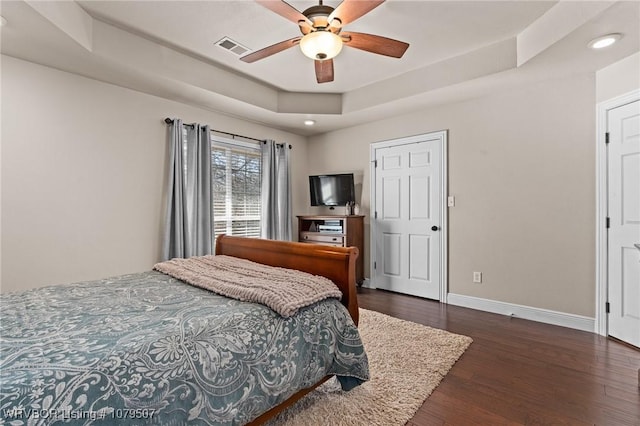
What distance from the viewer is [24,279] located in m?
2.66

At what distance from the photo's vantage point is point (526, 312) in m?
3.25

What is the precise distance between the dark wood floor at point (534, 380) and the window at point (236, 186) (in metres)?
2.74

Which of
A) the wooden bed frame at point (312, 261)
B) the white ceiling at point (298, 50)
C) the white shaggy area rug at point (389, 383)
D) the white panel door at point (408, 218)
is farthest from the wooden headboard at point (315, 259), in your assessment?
the white panel door at point (408, 218)

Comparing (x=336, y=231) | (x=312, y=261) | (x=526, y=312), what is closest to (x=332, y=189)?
(x=336, y=231)

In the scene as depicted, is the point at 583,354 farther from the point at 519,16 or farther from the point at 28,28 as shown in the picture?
the point at 28,28

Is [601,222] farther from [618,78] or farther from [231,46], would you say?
[231,46]

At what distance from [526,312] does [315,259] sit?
267 centimetres

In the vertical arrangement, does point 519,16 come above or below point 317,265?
above

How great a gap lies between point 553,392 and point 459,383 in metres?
0.56

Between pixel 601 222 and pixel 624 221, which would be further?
pixel 601 222

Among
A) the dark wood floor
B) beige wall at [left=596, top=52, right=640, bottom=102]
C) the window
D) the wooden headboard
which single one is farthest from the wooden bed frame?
beige wall at [left=596, top=52, right=640, bottom=102]

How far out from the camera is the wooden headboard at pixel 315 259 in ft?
6.18

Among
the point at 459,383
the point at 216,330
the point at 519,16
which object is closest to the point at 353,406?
the point at 459,383

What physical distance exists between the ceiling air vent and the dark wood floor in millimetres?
3288
